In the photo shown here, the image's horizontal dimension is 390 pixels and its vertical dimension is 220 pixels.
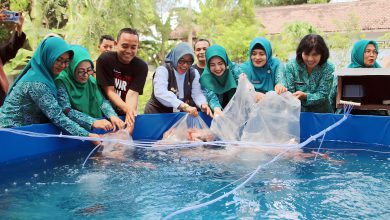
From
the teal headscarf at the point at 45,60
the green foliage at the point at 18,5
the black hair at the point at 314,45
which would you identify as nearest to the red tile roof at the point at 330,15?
the green foliage at the point at 18,5

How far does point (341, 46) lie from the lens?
50.1 ft

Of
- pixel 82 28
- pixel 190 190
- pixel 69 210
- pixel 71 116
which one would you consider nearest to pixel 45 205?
pixel 69 210

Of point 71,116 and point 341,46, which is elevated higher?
point 341,46

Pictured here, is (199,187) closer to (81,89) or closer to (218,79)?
(81,89)

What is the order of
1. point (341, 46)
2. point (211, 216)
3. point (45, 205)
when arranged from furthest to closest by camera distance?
point (341, 46) < point (45, 205) < point (211, 216)

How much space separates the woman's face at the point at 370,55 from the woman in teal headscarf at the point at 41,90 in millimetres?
3477

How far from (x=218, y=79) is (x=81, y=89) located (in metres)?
1.69

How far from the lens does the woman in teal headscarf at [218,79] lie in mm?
4898

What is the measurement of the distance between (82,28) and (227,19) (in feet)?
22.5

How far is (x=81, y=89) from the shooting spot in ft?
14.1

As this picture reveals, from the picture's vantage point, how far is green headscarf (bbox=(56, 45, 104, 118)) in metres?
4.09

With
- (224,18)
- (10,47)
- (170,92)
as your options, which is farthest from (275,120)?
(224,18)

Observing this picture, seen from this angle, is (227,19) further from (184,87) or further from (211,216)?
(211,216)

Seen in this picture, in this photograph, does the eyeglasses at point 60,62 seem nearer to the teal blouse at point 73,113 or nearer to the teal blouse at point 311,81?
the teal blouse at point 73,113
